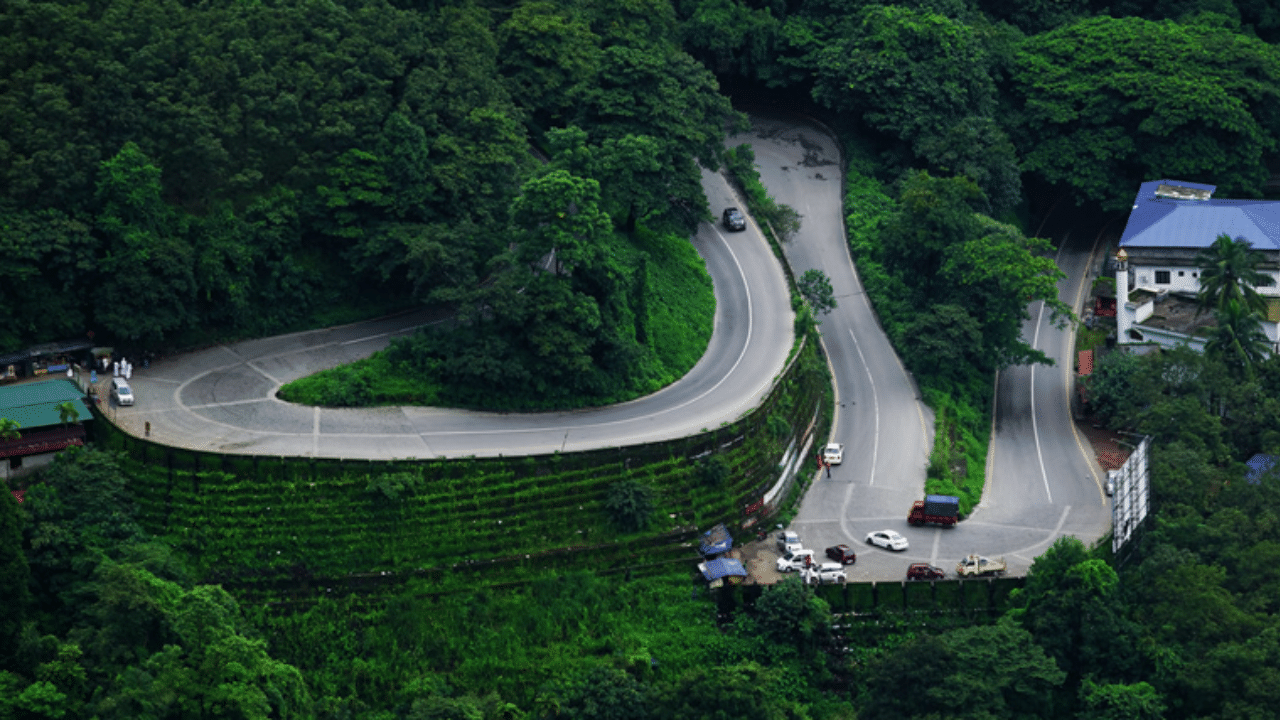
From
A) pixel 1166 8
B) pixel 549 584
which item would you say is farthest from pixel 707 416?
pixel 1166 8

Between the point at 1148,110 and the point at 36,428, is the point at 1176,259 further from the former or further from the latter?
Answer: the point at 36,428

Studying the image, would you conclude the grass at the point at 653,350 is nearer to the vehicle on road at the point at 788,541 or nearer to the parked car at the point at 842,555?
the vehicle on road at the point at 788,541

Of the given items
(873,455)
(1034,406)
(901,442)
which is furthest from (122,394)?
(1034,406)

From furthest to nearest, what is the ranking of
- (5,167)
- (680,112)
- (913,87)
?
1. (913,87)
2. (680,112)
3. (5,167)

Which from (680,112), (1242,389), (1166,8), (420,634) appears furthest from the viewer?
(1166,8)

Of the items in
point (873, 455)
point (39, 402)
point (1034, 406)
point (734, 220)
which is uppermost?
point (734, 220)

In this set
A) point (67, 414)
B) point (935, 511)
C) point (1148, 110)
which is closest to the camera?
point (67, 414)

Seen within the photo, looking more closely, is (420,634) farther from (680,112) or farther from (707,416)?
(680,112)
